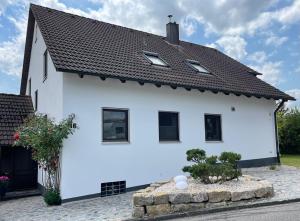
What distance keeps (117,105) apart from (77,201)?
3.44 metres

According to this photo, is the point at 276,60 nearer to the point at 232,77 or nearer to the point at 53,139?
the point at 232,77

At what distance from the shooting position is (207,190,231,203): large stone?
26.3 ft

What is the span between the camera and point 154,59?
1438cm

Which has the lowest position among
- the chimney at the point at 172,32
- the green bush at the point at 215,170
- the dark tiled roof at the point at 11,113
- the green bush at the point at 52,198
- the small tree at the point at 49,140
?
the green bush at the point at 52,198

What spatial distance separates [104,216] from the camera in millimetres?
7910

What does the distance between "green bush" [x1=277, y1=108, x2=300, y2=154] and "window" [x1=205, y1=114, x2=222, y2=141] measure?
12.4m

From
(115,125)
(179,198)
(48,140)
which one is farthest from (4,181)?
(179,198)

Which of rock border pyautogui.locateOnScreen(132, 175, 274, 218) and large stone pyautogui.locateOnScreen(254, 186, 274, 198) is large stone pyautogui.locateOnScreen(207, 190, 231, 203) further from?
large stone pyautogui.locateOnScreen(254, 186, 274, 198)

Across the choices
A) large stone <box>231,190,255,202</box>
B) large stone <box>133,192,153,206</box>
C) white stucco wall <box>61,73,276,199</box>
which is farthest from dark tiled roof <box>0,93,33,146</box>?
large stone <box>231,190,255,202</box>

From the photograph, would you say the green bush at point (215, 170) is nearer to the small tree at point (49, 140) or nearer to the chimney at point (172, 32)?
the small tree at point (49, 140)

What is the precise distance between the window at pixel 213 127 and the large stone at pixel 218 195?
19.2 ft

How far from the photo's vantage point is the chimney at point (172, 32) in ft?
60.6

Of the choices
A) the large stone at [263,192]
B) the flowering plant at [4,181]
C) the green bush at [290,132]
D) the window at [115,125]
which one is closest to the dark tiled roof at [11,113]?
the flowering plant at [4,181]

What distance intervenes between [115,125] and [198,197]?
450 centimetres
